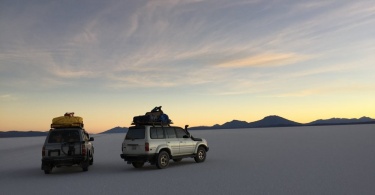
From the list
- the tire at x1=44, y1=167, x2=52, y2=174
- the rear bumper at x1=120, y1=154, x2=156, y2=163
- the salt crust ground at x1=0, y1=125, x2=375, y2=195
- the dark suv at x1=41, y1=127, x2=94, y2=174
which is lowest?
the salt crust ground at x1=0, y1=125, x2=375, y2=195

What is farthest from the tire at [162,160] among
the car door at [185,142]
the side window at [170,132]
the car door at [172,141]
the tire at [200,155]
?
the tire at [200,155]

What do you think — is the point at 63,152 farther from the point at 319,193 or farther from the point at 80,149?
the point at 319,193

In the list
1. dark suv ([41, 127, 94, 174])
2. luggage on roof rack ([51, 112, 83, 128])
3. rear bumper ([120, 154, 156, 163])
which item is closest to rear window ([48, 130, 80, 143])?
dark suv ([41, 127, 94, 174])

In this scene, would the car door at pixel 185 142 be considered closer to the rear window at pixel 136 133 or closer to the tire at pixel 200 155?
the tire at pixel 200 155

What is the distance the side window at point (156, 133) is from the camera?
18.4 meters

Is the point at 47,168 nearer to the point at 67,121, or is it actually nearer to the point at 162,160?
the point at 67,121

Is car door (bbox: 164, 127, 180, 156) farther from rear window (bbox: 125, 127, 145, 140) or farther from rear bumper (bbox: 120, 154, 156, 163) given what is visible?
rear window (bbox: 125, 127, 145, 140)

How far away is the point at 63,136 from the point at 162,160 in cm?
448

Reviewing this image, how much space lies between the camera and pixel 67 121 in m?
A: 19.2

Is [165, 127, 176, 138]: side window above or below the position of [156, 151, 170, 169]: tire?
above

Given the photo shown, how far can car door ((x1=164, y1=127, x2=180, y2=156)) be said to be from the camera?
19044 millimetres

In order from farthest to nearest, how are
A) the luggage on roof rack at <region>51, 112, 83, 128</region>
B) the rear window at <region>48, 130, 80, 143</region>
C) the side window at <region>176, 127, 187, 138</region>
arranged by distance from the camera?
the side window at <region>176, 127, 187, 138</region>, the luggage on roof rack at <region>51, 112, 83, 128</region>, the rear window at <region>48, 130, 80, 143</region>

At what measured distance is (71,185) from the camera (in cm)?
1384

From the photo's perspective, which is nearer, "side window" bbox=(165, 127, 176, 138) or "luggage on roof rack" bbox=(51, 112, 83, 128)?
"luggage on roof rack" bbox=(51, 112, 83, 128)
